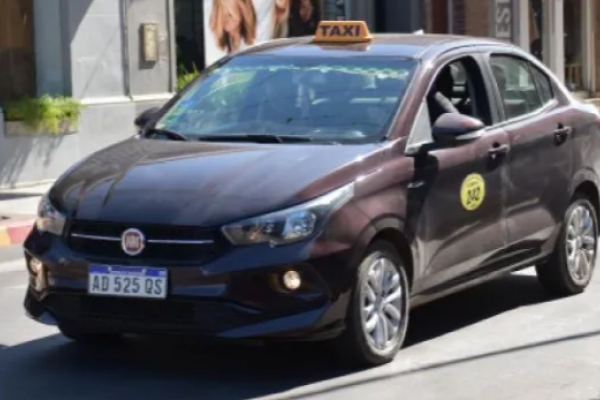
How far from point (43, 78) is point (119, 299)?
11.8 meters

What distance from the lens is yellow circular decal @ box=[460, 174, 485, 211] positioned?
8141 millimetres

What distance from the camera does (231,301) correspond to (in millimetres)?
6887

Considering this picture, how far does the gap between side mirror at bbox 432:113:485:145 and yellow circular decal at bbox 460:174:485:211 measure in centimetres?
25

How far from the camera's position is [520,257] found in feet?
29.0

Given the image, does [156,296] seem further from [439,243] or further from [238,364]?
[439,243]

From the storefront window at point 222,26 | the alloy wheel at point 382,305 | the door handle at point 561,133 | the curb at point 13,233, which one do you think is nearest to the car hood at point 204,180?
the alloy wheel at point 382,305

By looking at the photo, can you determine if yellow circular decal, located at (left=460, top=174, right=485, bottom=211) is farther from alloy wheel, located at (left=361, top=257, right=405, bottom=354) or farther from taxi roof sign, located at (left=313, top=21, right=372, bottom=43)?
taxi roof sign, located at (left=313, top=21, right=372, bottom=43)

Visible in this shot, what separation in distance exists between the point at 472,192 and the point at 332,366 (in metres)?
1.37

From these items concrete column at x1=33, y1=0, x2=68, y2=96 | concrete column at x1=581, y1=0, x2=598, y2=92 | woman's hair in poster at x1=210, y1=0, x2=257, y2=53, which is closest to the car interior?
concrete column at x1=33, y1=0, x2=68, y2=96

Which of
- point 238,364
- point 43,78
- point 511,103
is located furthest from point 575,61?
point 238,364

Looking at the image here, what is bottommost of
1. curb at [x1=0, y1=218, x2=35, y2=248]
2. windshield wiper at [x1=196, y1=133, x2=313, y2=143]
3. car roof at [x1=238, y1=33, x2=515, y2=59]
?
curb at [x1=0, y1=218, x2=35, y2=248]

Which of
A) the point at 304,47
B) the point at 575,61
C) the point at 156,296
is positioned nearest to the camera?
the point at 156,296

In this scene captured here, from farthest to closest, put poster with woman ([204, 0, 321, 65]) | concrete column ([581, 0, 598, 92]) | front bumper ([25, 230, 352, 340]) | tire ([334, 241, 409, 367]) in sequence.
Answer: concrete column ([581, 0, 598, 92]) → poster with woman ([204, 0, 321, 65]) → tire ([334, 241, 409, 367]) → front bumper ([25, 230, 352, 340])

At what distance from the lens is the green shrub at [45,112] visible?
1748cm
